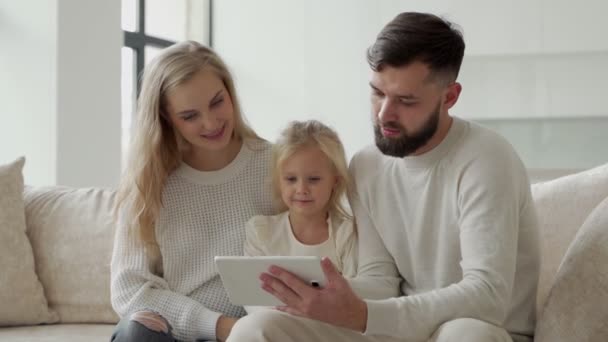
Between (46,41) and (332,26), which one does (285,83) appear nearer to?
(332,26)

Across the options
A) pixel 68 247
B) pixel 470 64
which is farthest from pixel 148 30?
pixel 68 247

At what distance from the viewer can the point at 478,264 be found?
1789 millimetres

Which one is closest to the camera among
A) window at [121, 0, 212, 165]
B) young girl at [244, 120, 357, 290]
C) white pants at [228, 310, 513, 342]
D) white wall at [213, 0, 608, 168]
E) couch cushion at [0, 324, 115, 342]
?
white pants at [228, 310, 513, 342]

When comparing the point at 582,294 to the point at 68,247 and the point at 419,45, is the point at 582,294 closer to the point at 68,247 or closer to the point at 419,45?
the point at 419,45

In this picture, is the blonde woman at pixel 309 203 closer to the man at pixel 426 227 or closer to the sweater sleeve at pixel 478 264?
the man at pixel 426 227

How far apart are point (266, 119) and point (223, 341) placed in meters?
4.17

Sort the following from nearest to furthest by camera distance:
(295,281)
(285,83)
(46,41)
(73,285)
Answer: (295,281) < (73,285) < (46,41) < (285,83)

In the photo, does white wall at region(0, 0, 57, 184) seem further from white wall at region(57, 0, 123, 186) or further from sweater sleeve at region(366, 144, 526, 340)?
sweater sleeve at region(366, 144, 526, 340)

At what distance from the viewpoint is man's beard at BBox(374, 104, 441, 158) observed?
192cm

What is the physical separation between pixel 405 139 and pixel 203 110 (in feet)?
1.91

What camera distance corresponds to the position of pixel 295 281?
5.72 feet

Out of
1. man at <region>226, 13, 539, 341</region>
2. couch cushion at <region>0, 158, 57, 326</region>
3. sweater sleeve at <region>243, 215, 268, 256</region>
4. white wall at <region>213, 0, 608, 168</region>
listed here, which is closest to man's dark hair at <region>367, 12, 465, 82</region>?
man at <region>226, 13, 539, 341</region>

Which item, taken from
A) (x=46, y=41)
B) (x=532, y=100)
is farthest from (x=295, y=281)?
(x=532, y=100)

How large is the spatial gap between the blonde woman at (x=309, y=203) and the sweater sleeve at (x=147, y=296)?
0.68 ft
